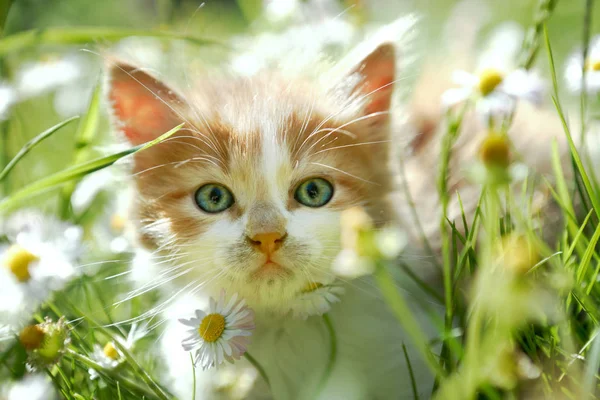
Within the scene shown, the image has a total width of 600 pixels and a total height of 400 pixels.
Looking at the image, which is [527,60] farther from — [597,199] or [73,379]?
[73,379]

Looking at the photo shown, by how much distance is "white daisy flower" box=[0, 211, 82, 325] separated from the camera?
0.99m

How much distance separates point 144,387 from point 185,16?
2674mm

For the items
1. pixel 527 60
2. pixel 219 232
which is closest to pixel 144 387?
A: pixel 219 232

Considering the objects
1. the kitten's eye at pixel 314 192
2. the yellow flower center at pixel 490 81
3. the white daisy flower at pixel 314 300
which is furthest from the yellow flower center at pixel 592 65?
the white daisy flower at pixel 314 300

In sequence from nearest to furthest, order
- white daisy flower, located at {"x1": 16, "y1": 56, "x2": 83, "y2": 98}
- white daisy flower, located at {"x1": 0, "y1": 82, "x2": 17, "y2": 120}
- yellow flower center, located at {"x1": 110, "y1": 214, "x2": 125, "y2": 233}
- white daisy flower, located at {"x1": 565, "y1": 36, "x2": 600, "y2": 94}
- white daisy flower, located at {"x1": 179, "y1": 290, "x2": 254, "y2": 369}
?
1. white daisy flower, located at {"x1": 179, "y1": 290, "x2": 254, "y2": 369}
2. white daisy flower, located at {"x1": 565, "y1": 36, "x2": 600, "y2": 94}
3. white daisy flower, located at {"x1": 0, "y1": 82, "x2": 17, "y2": 120}
4. yellow flower center, located at {"x1": 110, "y1": 214, "x2": 125, "y2": 233}
5. white daisy flower, located at {"x1": 16, "y1": 56, "x2": 83, "y2": 98}

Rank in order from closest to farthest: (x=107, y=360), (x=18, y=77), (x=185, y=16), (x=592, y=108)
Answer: (x=107, y=360) → (x=592, y=108) → (x=18, y=77) → (x=185, y=16)

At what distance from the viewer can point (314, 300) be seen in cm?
107

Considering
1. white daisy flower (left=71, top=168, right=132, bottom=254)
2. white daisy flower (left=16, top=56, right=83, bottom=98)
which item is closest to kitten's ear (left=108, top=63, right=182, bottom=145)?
white daisy flower (left=71, top=168, right=132, bottom=254)

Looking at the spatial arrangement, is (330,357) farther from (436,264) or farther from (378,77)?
(378,77)

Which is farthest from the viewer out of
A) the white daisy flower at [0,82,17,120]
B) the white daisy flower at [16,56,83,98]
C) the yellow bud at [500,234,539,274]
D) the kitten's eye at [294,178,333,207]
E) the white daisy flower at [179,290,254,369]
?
the white daisy flower at [16,56,83,98]

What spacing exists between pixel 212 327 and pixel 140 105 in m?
0.52

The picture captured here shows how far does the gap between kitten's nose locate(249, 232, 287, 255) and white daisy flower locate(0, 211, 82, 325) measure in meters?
0.32

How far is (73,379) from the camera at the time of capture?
1063mm

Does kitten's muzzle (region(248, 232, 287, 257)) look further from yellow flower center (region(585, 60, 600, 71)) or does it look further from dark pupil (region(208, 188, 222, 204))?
yellow flower center (region(585, 60, 600, 71))
